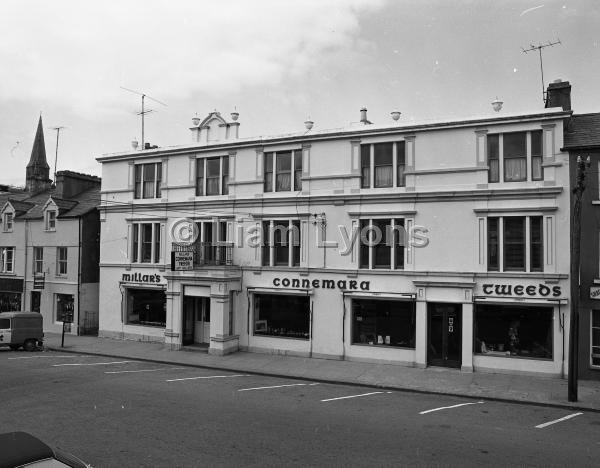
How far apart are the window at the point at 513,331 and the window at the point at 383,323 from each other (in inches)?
107

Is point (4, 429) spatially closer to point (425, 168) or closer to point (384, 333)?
point (384, 333)

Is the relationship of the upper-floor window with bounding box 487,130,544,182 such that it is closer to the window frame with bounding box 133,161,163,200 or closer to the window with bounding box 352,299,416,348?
the window with bounding box 352,299,416,348

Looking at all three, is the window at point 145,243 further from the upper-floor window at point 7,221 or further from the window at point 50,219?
the upper-floor window at point 7,221

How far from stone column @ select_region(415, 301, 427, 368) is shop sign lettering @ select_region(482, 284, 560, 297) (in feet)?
8.24

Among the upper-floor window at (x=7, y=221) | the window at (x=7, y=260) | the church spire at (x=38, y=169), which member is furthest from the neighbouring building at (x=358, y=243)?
the church spire at (x=38, y=169)

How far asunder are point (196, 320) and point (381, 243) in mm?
10275

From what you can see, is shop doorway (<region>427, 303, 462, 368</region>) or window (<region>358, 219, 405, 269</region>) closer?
shop doorway (<region>427, 303, 462, 368</region>)

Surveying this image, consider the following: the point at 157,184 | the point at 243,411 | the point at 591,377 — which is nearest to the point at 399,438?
the point at 243,411

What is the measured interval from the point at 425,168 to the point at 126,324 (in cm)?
1770

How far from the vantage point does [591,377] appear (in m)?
18.0

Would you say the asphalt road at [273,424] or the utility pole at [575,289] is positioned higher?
the utility pole at [575,289]

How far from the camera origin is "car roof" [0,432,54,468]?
6.04 metres

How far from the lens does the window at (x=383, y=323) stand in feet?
67.9

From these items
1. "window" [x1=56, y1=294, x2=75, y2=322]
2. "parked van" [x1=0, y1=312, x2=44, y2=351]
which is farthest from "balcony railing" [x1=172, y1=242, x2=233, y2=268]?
"window" [x1=56, y1=294, x2=75, y2=322]
